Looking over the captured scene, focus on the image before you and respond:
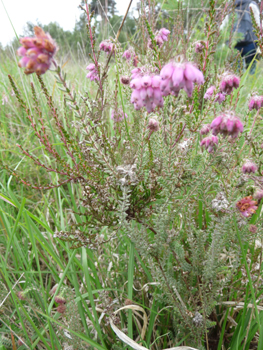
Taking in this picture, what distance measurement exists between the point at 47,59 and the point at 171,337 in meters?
1.30

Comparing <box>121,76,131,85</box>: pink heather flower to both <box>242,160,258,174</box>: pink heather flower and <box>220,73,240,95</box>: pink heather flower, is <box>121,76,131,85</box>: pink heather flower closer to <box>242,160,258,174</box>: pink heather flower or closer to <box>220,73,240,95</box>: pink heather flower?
<box>220,73,240,95</box>: pink heather flower

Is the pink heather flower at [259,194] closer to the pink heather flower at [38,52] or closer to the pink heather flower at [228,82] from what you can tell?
the pink heather flower at [228,82]

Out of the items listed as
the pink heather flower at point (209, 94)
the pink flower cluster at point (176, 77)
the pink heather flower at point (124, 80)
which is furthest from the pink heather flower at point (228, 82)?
the pink heather flower at point (124, 80)

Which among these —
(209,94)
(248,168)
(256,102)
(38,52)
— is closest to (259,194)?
(248,168)

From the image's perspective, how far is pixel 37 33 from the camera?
0.65 metres

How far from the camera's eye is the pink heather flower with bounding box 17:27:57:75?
2.10 feet

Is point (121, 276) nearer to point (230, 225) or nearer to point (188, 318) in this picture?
point (188, 318)

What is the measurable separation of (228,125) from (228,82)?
0.26m

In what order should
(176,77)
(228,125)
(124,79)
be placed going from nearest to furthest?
1. (176,77)
2. (228,125)
3. (124,79)

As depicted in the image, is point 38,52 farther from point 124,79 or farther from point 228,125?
point 124,79

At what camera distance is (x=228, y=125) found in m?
0.89

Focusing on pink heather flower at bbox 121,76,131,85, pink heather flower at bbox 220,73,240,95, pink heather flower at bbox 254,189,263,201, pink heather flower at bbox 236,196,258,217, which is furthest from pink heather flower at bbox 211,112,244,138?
pink heather flower at bbox 121,76,131,85

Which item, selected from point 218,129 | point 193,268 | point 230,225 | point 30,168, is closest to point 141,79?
point 218,129

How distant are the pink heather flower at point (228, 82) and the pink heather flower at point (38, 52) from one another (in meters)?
0.70
